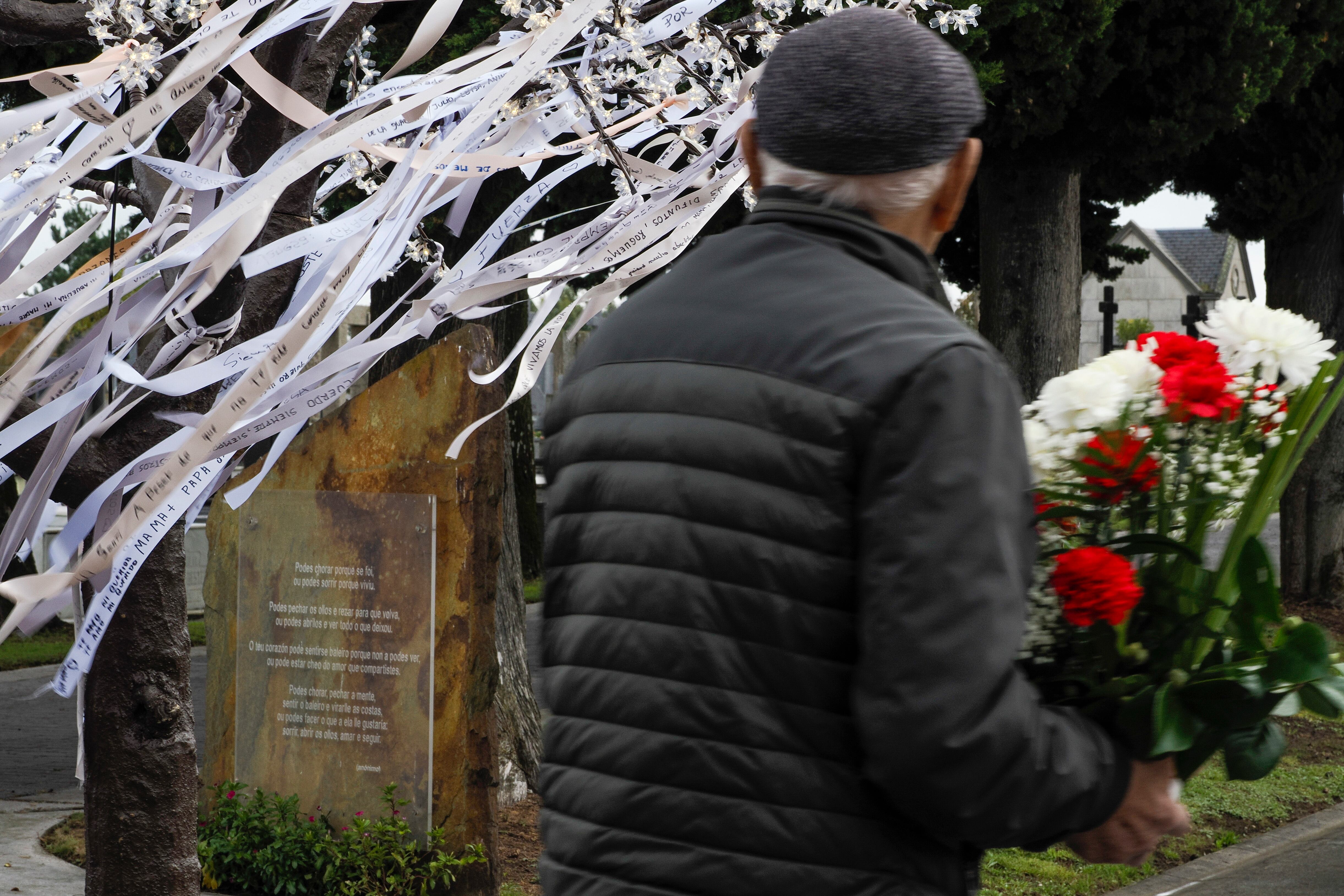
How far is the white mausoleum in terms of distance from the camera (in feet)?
169

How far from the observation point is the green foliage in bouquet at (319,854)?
198 inches

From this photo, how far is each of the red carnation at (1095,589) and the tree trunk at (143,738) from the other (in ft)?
10.2

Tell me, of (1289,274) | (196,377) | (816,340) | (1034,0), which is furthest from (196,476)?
(1289,274)

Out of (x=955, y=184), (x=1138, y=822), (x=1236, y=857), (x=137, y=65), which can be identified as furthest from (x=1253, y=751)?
(x=1236, y=857)

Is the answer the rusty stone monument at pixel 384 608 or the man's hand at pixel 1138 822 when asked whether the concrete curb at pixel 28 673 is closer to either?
the rusty stone monument at pixel 384 608

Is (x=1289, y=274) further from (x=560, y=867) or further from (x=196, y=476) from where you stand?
(x=560, y=867)

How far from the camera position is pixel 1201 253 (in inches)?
2712

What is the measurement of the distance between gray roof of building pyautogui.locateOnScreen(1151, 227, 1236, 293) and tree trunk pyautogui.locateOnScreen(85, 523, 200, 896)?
63.1 m

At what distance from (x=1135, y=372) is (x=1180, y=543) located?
→ 0.75ft

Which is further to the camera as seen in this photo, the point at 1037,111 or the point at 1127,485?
Answer: the point at 1037,111

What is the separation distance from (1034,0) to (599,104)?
4281 mm

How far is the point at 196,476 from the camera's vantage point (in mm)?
3252

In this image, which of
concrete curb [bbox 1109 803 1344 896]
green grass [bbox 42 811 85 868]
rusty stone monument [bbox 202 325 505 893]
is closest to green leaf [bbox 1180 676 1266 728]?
rusty stone monument [bbox 202 325 505 893]

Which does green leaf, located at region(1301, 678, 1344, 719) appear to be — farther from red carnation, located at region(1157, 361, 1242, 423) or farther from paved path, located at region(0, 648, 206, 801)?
paved path, located at region(0, 648, 206, 801)
